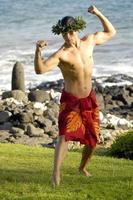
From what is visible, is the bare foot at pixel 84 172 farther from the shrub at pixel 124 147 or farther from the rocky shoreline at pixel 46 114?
the rocky shoreline at pixel 46 114

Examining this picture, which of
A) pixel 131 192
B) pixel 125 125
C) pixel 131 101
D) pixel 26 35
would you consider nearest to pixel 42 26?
pixel 26 35

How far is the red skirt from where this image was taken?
28.5ft

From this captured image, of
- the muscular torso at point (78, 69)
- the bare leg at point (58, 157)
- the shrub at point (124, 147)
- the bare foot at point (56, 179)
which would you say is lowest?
the shrub at point (124, 147)

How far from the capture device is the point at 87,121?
881 cm

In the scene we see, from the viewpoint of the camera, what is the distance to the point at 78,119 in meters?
8.73

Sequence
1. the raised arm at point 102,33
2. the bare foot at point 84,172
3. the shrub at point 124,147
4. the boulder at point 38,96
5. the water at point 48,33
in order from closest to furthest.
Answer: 1. the raised arm at point 102,33
2. the bare foot at point 84,172
3. the shrub at point 124,147
4. the boulder at point 38,96
5. the water at point 48,33

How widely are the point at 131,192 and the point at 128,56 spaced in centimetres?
3020

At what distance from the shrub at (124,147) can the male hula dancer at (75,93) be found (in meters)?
4.78

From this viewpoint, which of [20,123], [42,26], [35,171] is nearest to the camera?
[35,171]

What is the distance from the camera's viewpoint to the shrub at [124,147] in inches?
540

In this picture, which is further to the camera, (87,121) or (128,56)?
(128,56)

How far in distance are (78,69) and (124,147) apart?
529cm

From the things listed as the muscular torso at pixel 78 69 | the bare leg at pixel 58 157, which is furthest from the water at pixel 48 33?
the bare leg at pixel 58 157

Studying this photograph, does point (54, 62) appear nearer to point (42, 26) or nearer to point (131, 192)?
point (131, 192)
